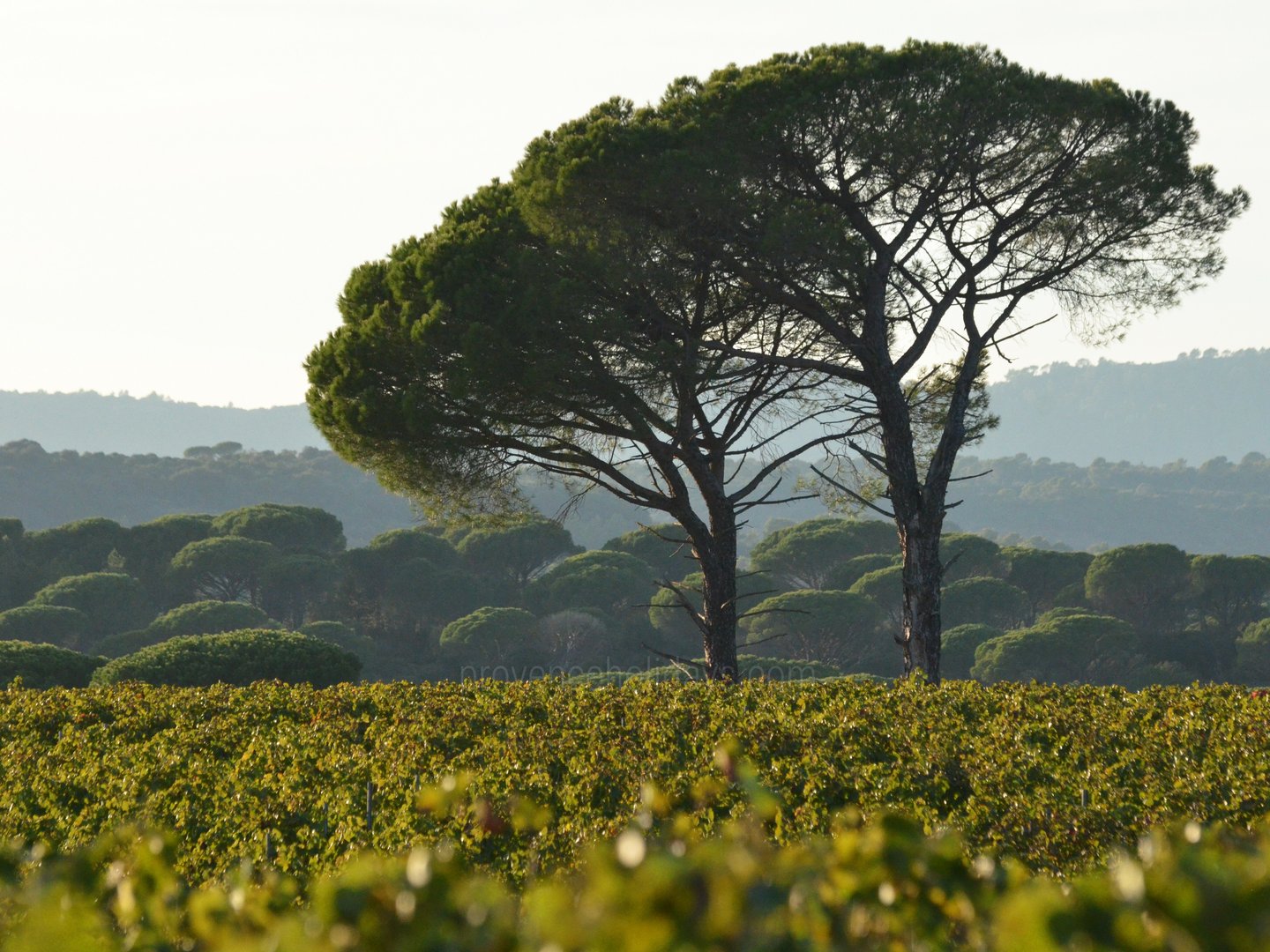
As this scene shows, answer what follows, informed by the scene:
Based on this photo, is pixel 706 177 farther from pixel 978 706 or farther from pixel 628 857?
pixel 628 857

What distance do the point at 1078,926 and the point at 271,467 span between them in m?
123

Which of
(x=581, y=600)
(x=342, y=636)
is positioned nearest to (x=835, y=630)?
(x=581, y=600)

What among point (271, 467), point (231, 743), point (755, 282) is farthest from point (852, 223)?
point (271, 467)

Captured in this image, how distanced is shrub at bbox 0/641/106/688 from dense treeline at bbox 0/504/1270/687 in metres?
18.7

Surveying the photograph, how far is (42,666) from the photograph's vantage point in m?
20.3

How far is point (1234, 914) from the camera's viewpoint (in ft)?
5.20

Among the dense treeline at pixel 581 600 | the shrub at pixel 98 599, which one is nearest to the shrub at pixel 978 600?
the dense treeline at pixel 581 600

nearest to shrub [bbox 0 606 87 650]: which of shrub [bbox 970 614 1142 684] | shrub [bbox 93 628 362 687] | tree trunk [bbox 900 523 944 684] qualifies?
shrub [bbox 93 628 362 687]

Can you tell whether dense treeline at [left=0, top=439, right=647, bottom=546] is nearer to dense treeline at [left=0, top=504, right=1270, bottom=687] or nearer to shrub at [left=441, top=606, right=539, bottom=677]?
dense treeline at [left=0, top=504, right=1270, bottom=687]

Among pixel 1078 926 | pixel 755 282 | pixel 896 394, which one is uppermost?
pixel 755 282

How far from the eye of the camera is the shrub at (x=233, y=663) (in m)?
19.7

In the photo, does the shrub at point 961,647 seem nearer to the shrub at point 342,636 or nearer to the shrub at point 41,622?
the shrub at point 342,636

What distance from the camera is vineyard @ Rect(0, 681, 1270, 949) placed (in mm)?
1756

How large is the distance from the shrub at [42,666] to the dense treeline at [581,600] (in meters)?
18.7
